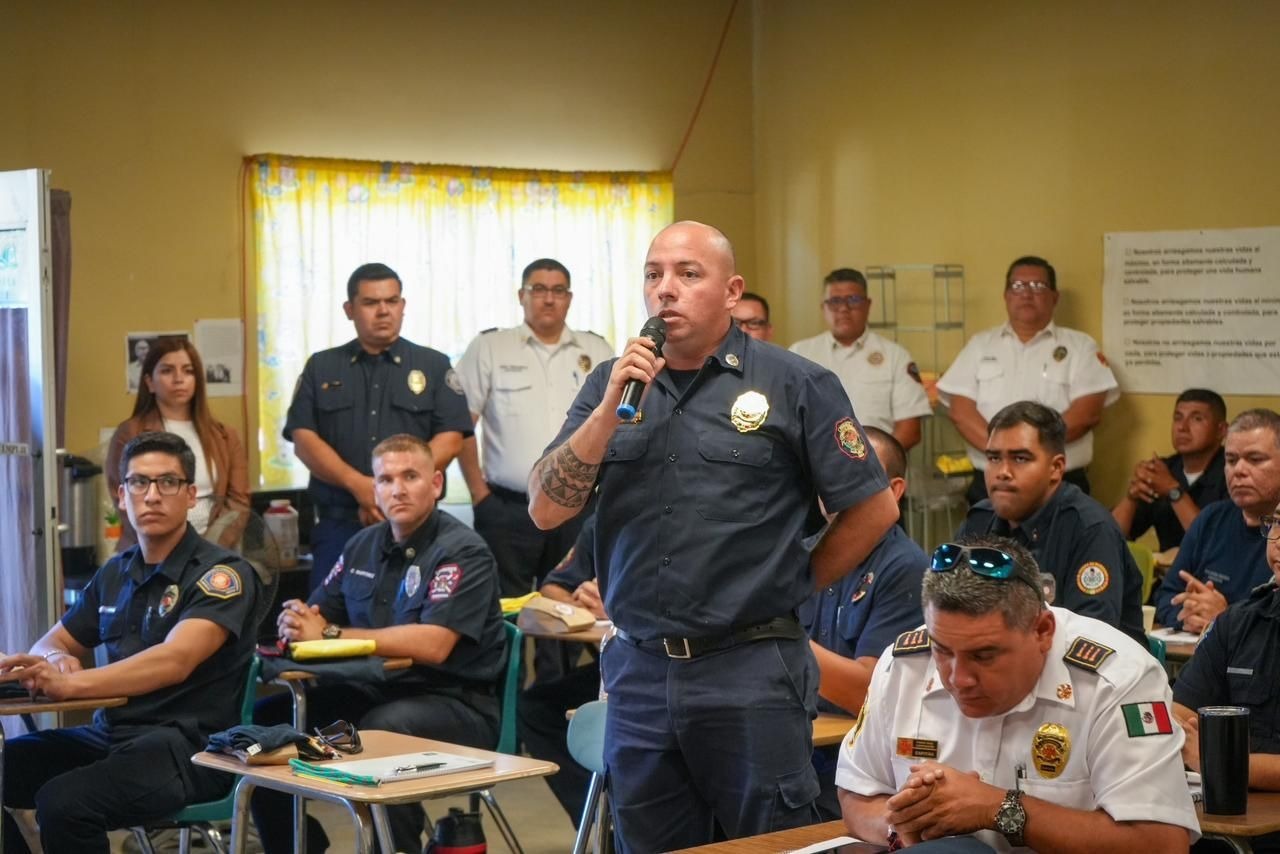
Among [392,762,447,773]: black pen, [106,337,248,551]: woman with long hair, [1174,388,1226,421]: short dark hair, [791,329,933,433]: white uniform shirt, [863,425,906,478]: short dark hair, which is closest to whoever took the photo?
[392,762,447,773]: black pen

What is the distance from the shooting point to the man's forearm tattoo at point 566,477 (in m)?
3.01

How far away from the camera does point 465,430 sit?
20.5 feet

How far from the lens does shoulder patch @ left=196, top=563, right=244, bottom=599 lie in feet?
13.9

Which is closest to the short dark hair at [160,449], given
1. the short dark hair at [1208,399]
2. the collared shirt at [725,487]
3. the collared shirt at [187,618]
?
the collared shirt at [187,618]

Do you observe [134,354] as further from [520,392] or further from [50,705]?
[50,705]

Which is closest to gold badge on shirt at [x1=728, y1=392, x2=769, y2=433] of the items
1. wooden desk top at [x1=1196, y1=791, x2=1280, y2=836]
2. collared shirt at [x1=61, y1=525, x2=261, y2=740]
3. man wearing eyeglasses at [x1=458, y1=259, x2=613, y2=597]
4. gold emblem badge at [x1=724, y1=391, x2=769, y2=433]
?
gold emblem badge at [x1=724, y1=391, x2=769, y2=433]

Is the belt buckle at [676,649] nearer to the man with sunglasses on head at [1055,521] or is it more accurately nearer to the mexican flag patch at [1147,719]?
the mexican flag patch at [1147,719]

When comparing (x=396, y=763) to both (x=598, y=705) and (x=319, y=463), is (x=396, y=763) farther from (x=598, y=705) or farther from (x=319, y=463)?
(x=319, y=463)

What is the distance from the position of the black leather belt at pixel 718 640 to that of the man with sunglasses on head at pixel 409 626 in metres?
1.50

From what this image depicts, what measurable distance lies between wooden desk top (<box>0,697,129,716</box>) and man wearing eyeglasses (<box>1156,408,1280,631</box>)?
2.93 metres

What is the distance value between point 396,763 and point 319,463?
278cm

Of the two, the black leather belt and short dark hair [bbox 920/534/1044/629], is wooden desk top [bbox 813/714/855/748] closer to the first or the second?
the black leather belt

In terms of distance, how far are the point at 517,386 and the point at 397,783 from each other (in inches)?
149

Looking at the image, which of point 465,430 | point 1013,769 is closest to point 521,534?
point 465,430
